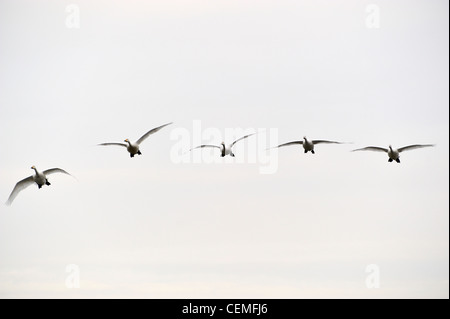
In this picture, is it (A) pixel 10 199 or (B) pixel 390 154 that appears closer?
(A) pixel 10 199

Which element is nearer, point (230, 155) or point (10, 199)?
point (10, 199)

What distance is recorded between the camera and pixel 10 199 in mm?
60344
